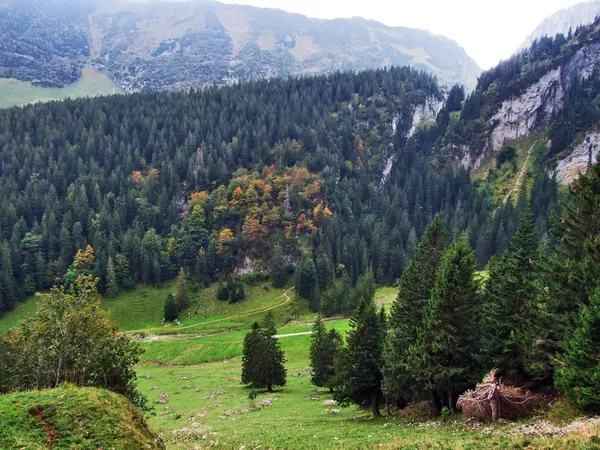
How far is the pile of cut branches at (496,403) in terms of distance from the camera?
2825cm

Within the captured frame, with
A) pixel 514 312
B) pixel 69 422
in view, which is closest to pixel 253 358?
pixel 514 312

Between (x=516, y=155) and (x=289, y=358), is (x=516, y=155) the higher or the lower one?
the higher one

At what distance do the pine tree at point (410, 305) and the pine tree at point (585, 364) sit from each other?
45.9 feet

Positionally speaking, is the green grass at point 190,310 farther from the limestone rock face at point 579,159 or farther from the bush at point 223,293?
the limestone rock face at point 579,159

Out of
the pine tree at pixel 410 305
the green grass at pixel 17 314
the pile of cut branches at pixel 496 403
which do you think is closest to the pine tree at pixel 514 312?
the pile of cut branches at pixel 496 403

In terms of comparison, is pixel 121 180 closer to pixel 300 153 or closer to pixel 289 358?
pixel 300 153

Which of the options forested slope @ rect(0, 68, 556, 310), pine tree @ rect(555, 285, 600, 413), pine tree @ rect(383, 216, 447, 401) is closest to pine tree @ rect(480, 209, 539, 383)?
pine tree @ rect(555, 285, 600, 413)

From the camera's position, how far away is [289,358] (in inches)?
3445

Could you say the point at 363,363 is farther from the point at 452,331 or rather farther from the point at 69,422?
the point at 69,422

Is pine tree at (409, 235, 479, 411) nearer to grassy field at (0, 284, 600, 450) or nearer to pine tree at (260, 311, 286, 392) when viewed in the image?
grassy field at (0, 284, 600, 450)

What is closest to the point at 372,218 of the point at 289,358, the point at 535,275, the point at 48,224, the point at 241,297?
the point at 241,297

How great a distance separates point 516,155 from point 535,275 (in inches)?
7165

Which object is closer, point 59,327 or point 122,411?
point 122,411

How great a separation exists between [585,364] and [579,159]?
572 feet
